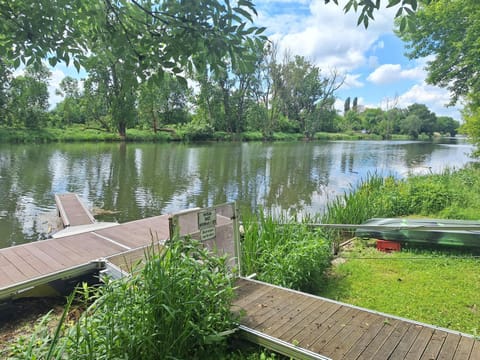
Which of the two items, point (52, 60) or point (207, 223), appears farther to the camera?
point (207, 223)

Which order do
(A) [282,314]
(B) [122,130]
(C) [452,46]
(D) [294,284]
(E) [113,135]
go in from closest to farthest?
(A) [282,314]
(D) [294,284]
(C) [452,46]
(E) [113,135]
(B) [122,130]

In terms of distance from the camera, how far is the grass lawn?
10.3 feet

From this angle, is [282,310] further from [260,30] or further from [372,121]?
[372,121]

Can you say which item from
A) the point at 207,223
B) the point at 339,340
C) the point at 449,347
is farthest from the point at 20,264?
the point at 449,347

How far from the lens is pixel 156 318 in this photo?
2.04 metres

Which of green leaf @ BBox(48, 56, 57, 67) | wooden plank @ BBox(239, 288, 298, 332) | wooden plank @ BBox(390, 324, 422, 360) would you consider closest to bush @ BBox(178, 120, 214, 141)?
wooden plank @ BBox(239, 288, 298, 332)

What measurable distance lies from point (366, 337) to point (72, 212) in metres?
6.75

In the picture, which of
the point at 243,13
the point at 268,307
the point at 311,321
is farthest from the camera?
the point at 268,307

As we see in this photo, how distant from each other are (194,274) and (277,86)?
48303mm

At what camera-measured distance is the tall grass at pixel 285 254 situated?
3.71 metres

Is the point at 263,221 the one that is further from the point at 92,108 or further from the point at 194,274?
the point at 92,108

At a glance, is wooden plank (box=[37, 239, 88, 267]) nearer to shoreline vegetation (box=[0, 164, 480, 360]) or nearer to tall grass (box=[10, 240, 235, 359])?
shoreline vegetation (box=[0, 164, 480, 360])

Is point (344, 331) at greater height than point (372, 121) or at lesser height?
lesser

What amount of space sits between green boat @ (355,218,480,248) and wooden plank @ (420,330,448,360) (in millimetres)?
2013
